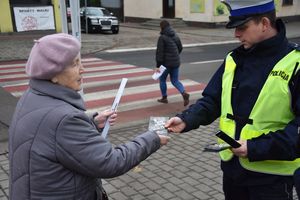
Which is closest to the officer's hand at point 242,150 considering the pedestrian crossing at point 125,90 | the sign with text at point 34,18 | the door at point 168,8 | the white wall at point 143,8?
the pedestrian crossing at point 125,90

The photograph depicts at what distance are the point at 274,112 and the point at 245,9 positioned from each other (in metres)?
0.59

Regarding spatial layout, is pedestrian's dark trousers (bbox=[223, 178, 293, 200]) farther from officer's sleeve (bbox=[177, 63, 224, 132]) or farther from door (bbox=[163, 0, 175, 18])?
door (bbox=[163, 0, 175, 18])

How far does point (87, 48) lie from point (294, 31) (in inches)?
542

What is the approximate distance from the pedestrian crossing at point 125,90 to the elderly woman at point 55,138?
5380mm

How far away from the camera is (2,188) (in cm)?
465

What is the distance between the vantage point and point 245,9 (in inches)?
90.7

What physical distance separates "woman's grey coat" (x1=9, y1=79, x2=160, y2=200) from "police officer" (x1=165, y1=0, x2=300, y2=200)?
2.41 feet

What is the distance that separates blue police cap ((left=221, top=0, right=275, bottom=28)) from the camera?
228 centimetres


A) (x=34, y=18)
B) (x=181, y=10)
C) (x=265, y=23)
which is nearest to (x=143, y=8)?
(x=181, y=10)

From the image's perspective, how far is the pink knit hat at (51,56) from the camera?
198 cm

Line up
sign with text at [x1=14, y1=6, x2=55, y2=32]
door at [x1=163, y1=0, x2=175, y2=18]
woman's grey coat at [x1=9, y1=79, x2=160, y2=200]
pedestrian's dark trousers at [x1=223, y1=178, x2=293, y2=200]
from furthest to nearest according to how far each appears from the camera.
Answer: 1. door at [x1=163, y1=0, x2=175, y2=18]
2. sign with text at [x1=14, y1=6, x2=55, y2=32]
3. pedestrian's dark trousers at [x1=223, y1=178, x2=293, y2=200]
4. woman's grey coat at [x1=9, y1=79, x2=160, y2=200]

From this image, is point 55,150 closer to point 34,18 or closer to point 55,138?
point 55,138

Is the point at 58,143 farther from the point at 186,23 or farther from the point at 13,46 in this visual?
the point at 186,23

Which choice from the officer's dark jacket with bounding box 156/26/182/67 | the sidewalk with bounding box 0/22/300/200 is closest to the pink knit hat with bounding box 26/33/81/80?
the sidewalk with bounding box 0/22/300/200
